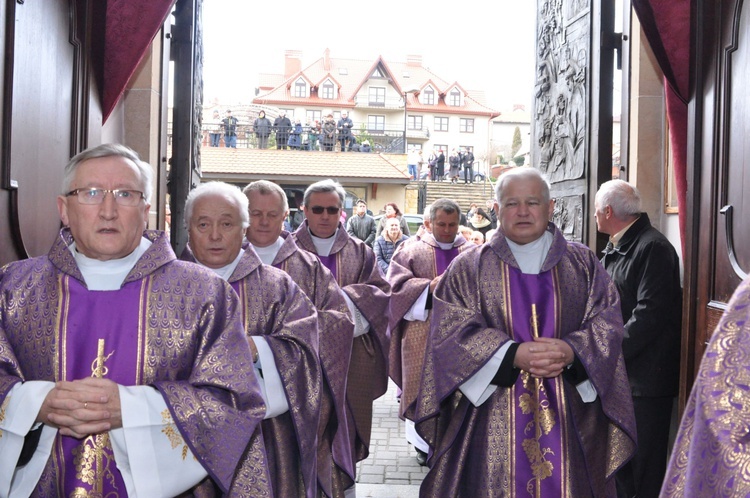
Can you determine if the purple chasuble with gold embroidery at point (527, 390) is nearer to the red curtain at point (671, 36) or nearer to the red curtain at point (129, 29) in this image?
the red curtain at point (671, 36)

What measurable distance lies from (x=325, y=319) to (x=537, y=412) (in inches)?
42.9

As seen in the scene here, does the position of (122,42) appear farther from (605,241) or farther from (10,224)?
(605,241)

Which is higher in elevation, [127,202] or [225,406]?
[127,202]

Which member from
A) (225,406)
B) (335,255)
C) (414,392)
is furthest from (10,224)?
(414,392)

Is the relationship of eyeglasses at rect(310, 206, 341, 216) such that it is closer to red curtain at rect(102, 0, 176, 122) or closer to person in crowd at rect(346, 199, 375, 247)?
red curtain at rect(102, 0, 176, 122)

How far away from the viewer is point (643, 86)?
5.47 metres

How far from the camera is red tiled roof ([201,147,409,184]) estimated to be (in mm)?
28656

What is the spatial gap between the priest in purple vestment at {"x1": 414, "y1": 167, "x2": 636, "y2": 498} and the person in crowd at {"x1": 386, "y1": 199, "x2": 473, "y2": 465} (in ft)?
6.84

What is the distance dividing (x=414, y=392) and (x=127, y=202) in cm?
371

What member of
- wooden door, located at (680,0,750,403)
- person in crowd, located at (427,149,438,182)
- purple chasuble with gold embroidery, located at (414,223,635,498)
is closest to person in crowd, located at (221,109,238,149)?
person in crowd, located at (427,149,438,182)

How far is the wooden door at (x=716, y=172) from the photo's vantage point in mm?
3801

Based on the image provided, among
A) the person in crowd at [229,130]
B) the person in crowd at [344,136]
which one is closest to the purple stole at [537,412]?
the person in crowd at [229,130]

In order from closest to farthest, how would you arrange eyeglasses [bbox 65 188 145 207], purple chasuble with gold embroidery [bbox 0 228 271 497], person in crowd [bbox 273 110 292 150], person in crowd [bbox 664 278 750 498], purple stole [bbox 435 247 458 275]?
1. person in crowd [bbox 664 278 750 498]
2. purple chasuble with gold embroidery [bbox 0 228 271 497]
3. eyeglasses [bbox 65 188 145 207]
4. purple stole [bbox 435 247 458 275]
5. person in crowd [bbox 273 110 292 150]

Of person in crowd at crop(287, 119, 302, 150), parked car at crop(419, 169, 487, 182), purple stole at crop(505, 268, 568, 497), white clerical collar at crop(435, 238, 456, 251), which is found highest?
person in crowd at crop(287, 119, 302, 150)
